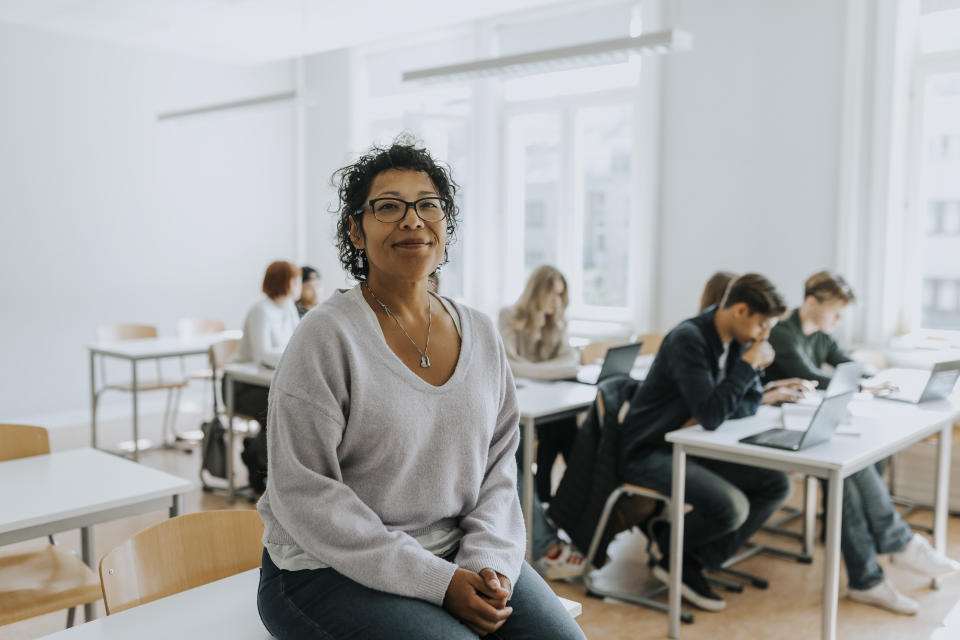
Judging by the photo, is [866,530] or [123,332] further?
[123,332]

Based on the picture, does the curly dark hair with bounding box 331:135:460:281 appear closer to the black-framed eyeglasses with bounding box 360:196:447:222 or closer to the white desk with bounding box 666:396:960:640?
the black-framed eyeglasses with bounding box 360:196:447:222

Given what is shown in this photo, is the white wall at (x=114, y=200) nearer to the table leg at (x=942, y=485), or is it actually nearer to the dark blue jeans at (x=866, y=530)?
the dark blue jeans at (x=866, y=530)

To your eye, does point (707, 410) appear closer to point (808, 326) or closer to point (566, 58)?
point (808, 326)

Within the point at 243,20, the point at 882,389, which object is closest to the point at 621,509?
the point at 882,389

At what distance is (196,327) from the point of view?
6.00 m

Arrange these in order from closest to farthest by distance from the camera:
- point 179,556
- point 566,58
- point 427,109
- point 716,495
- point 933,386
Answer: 1. point 179,556
2. point 716,495
3. point 933,386
4. point 566,58
5. point 427,109

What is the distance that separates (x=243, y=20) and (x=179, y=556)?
198 inches

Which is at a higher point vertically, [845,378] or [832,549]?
[845,378]

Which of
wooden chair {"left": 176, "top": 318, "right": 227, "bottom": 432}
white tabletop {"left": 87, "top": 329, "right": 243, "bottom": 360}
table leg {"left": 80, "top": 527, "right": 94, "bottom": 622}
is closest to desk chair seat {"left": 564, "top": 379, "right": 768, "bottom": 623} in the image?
table leg {"left": 80, "top": 527, "right": 94, "bottom": 622}

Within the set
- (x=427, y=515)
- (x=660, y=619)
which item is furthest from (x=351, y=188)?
(x=660, y=619)

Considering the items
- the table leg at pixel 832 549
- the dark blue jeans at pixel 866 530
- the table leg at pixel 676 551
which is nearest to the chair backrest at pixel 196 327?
the table leg at pixel 676 551

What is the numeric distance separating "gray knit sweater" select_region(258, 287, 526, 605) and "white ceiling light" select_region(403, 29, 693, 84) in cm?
264

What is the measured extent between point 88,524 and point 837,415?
2195mm

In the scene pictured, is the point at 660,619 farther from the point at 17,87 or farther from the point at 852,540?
the point at 17,87
